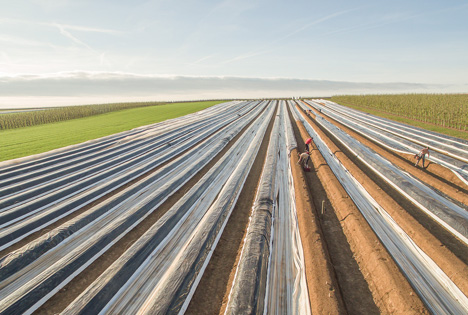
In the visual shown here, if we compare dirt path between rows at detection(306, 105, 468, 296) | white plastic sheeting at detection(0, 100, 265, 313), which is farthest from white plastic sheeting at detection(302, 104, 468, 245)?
white plastic sheeting at detection(0, 100, 265, 313)

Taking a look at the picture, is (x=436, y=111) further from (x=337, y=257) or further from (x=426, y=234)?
(x=337, y=257)

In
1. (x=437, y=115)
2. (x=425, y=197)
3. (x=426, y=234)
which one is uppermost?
(x=437, y=115)

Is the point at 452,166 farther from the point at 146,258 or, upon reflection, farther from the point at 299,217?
the point at 146,258

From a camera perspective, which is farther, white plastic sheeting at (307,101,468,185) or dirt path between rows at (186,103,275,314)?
white plastic sheeting at (307,101,468,185)

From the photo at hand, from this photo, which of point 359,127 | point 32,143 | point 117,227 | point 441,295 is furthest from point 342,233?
point 32,143

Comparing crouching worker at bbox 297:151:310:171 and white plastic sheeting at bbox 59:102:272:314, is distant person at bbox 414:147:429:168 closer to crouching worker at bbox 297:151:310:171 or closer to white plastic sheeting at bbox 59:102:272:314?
crouching worker at bbox 297:151:310:171

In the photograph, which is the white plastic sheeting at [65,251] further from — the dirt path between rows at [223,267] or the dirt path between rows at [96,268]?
the dirt path between rows at [223,267]

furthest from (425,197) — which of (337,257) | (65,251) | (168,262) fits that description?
(65,251)
